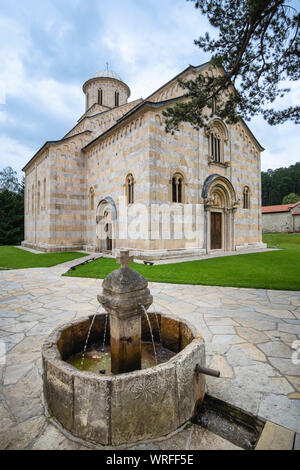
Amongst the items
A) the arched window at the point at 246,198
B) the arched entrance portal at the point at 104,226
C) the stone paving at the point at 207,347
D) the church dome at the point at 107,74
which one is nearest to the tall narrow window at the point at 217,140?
the arched window at the point at 246,198

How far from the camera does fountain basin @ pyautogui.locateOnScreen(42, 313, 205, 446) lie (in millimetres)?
1846

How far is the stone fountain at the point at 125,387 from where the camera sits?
185cm

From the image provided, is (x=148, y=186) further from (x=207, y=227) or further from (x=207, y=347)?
(x=207, y=347)

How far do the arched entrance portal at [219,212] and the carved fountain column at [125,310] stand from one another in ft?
44.3

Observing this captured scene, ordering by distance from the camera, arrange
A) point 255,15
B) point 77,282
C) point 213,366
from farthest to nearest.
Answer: point 77,282, point 255,15, point 213,366

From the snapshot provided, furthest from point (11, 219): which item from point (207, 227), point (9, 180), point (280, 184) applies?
point (280, 184)

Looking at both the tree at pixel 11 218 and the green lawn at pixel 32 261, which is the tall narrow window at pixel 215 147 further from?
the tree at pixel 11 218

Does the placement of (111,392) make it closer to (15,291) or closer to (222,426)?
(222,426)

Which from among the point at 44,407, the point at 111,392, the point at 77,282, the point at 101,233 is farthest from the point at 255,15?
the point at 101,233

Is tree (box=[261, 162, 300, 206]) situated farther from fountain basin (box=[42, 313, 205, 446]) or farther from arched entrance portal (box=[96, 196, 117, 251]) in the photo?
fountain basin (box=[42, 313, 205, 446])

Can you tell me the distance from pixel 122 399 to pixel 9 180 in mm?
47730

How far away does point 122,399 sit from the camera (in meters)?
1.84

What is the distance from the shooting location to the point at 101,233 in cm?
1709

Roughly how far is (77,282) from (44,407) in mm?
5727
